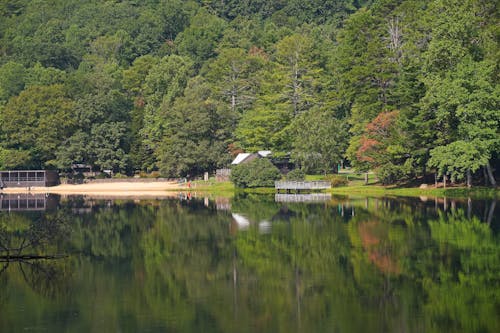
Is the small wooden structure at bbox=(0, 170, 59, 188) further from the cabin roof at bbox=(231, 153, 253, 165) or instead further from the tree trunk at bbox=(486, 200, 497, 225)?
the tree trunk at bbox=(486, 200, 497, 225)

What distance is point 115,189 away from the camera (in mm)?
106188

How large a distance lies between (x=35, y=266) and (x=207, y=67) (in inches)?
4594

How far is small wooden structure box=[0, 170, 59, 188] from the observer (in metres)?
115

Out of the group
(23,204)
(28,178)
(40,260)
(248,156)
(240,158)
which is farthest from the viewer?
(28,178)

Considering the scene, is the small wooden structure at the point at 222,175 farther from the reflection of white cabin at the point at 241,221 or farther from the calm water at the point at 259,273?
the calm water at the point at 259,273

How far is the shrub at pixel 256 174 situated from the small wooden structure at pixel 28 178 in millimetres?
31105

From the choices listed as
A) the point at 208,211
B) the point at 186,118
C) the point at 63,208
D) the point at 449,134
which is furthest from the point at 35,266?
the point at 186,118

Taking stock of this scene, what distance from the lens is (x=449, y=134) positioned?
249 feet

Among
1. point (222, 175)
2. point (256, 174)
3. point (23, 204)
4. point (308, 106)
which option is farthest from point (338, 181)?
point (23, 204)

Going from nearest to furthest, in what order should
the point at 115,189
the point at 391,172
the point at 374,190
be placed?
the point at 391,172, the point at 374,190, the point at 115,189

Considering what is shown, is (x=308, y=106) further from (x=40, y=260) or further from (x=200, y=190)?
(x=40, y=260)

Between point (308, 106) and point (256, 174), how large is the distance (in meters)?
19.5

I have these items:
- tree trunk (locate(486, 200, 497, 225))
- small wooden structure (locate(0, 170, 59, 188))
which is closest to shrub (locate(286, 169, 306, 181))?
tree trunk (locate(486, 200, 497, 225))

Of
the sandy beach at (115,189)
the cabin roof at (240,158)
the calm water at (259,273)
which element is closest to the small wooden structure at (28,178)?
the sandy beach at (115,189)
